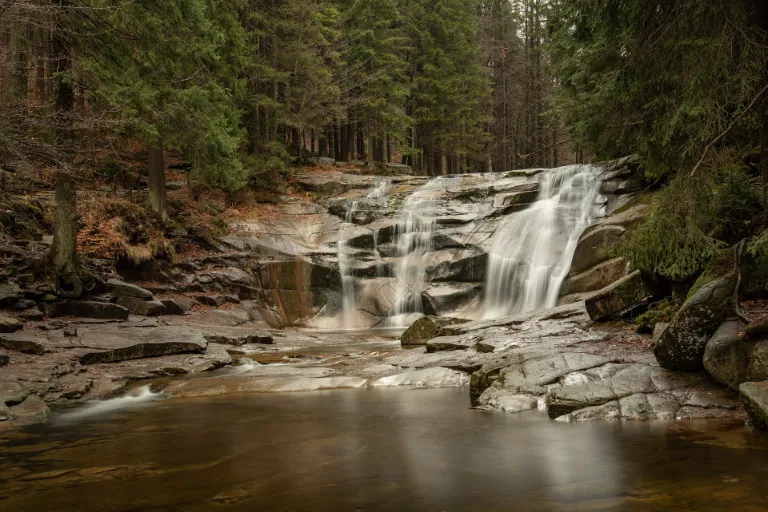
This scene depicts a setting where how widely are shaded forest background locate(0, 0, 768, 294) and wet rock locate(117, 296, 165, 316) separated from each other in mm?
1788

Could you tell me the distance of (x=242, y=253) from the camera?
19.5 meters

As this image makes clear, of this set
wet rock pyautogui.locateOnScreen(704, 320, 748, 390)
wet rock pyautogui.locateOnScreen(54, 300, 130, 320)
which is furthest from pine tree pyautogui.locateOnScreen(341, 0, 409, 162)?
wet rock pyautogui.locateOnScreen(704, 320, 748, 390)

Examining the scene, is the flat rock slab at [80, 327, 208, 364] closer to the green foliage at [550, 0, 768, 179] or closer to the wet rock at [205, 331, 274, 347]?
the wet rock at [205, 331, 274, 347]

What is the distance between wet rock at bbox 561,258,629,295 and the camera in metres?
14.3

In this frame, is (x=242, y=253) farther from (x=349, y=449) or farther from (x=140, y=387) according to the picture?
(x=349, y=449)

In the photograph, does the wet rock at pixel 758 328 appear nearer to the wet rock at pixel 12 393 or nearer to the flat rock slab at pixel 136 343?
the wet rock at pixel 12 393

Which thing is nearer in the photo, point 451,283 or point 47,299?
point 47,299

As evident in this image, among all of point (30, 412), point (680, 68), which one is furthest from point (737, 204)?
point (30, 412)

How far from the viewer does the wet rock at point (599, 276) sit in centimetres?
1429

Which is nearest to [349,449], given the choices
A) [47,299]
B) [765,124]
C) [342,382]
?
[342,382]

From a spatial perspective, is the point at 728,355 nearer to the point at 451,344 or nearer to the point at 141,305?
the point at 451,344

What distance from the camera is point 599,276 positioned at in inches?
579

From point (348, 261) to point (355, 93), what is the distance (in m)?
13.9

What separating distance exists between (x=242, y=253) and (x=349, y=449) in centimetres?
1452
